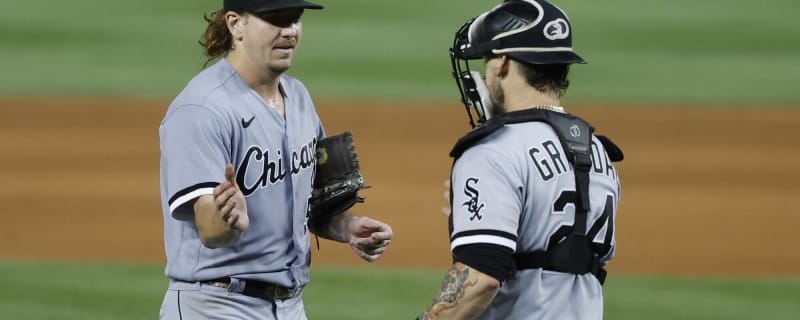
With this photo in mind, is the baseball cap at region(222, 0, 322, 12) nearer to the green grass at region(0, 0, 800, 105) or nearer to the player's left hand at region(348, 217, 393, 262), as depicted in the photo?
the player's left hand at region(348, 217, 393, 262)

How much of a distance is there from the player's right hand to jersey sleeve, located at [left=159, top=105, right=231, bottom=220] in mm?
205

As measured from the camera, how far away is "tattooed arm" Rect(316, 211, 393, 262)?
13.2 feet

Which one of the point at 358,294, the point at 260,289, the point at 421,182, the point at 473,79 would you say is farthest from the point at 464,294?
the point at 421,182

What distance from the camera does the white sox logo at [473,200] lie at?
2982 millimetres

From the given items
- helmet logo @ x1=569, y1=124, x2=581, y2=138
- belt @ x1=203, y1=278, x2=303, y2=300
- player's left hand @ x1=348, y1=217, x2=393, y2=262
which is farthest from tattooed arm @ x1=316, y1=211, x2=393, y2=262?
helmet logo @ x1=569, y1=124, x2=581, y2=138

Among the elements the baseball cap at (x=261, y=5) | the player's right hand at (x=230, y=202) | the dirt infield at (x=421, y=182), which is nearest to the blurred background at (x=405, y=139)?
the dirt infield at (x=421, y=182)

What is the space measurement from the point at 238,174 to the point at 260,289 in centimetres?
40

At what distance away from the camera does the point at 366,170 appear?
8.76 m

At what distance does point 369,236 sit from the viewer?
4047mm

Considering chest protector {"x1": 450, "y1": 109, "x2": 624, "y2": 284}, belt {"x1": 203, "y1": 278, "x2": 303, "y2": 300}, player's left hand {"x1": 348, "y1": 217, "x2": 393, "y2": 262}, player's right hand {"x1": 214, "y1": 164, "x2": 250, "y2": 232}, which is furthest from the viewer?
player's left hand {"x1": 348, "y1": 217, "x2": 393, "y2": 262}
